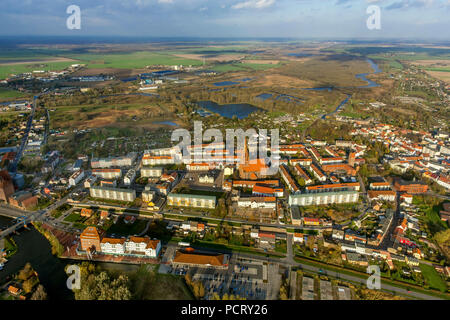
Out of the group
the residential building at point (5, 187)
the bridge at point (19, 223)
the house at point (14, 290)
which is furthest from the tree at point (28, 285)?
the residential building at point (5, 187)

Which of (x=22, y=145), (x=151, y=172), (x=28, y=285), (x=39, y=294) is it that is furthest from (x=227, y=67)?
(x=39, y=294)

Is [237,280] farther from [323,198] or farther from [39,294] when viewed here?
[323,198]

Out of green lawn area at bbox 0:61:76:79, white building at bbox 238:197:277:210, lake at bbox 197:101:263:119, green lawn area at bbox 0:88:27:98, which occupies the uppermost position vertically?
green lawn area at bbox 0:61:76:79

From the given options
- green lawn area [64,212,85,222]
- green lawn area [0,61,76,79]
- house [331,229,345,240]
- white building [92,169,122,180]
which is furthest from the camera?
green lawn area [0,61,76,79]

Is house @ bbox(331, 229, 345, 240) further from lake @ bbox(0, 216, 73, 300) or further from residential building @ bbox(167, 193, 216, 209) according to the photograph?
lake @ bbox(0, 216, 73, 300)

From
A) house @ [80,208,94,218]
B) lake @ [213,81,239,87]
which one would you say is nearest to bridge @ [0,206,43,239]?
house @ [80,208,94,218]

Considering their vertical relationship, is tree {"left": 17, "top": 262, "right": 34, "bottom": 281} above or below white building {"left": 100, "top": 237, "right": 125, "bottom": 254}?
below

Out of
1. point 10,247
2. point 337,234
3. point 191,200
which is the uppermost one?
point 191,200
